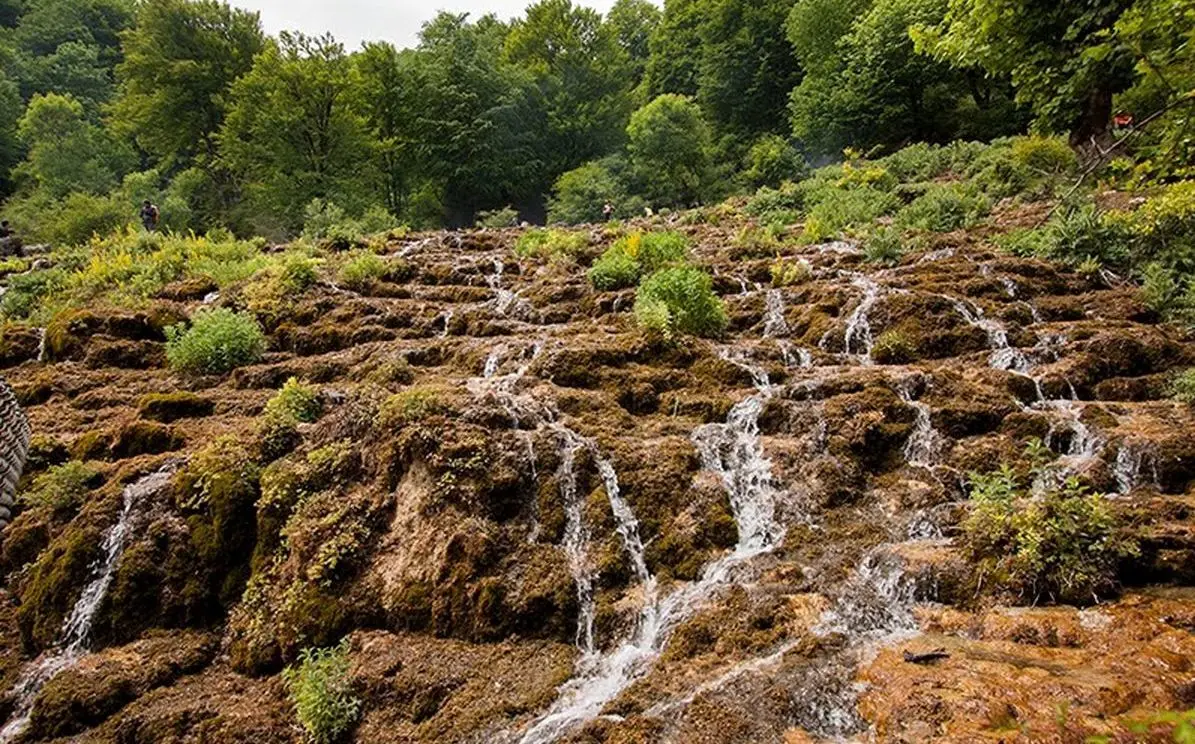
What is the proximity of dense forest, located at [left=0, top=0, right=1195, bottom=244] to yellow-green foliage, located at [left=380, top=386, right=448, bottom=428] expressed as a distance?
16220 mm

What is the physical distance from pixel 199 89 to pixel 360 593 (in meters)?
34.7

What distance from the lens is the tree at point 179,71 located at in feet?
97.9

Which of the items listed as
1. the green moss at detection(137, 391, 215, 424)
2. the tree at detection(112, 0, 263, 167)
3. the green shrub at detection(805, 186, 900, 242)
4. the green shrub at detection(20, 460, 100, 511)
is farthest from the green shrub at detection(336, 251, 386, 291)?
the tree at detection(112, 0, 263, 167)

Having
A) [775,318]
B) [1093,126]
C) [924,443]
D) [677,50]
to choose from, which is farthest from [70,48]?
[924,443]

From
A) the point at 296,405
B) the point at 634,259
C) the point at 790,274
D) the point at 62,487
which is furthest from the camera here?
the point at 634,259

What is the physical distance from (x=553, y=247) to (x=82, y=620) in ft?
40.3

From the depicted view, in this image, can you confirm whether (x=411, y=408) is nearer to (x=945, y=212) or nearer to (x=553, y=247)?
(x=553, y=247)

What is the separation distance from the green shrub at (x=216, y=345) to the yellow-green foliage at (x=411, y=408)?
4.88 meters

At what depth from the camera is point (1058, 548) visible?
5.01 m

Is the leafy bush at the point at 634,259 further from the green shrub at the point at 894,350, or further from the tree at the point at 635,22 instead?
the tree at the point at 635,22

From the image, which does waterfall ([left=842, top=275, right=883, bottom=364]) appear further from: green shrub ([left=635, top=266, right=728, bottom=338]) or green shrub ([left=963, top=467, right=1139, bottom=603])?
green shrub ([left=963, top=467, right=1139, bottom=603])

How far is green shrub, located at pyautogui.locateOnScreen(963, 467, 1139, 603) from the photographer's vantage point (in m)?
4.86

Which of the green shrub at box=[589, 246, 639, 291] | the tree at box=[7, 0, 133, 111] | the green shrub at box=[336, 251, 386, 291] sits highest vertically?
the tree at box=[7, 0, 133, 111]

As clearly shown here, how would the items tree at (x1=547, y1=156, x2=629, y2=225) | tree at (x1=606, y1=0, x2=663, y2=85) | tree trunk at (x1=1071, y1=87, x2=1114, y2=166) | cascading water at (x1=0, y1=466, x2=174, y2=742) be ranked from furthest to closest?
1. tree at (x1=606, y1=0, x2=663, y2=85)
2. tree at (x1=547, y1=156, x2=629, y2=225)
3. tree trunk at (x1=1071, y1=87, x2=1114, y2=166)
4. cascading water at (x1=0, y1=466, x2=174, y2=742)
